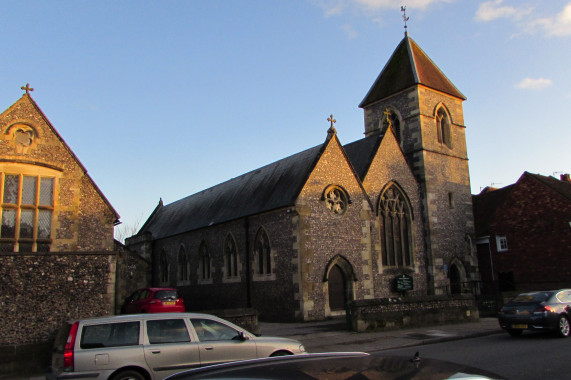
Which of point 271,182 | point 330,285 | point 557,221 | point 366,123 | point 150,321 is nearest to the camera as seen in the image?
point 150,321

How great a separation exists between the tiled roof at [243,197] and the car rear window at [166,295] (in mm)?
6363

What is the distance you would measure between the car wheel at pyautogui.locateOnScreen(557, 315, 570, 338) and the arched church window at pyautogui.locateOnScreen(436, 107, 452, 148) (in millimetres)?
17664

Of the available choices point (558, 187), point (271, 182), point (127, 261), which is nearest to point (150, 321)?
point (271, 182)

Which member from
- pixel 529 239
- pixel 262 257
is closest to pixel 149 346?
pixel 262 257

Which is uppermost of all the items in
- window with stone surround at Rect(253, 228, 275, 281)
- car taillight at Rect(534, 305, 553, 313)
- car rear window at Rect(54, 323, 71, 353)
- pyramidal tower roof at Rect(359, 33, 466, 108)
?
pyramidal tower roof at Rect(359, 33, 466, 108)

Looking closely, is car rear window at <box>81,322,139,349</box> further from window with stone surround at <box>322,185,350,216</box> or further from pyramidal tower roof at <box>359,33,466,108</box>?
pyramidal tower roof at <box>359,33,466,108</box>

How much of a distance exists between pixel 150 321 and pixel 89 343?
3.40 ft

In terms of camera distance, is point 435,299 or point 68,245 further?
point 435,299

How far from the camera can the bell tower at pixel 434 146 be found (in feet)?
89.6

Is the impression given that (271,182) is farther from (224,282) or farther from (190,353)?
(190,353)

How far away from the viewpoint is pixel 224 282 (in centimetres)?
2622

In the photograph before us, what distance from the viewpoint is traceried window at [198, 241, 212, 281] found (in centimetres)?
2852

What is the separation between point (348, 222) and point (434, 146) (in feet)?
32.2

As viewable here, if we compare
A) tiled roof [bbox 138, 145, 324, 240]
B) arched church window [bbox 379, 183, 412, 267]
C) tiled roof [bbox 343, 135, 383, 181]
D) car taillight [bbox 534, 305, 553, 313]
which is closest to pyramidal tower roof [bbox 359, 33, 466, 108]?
tiled roof [bbox 343, 135, 383, 181]
